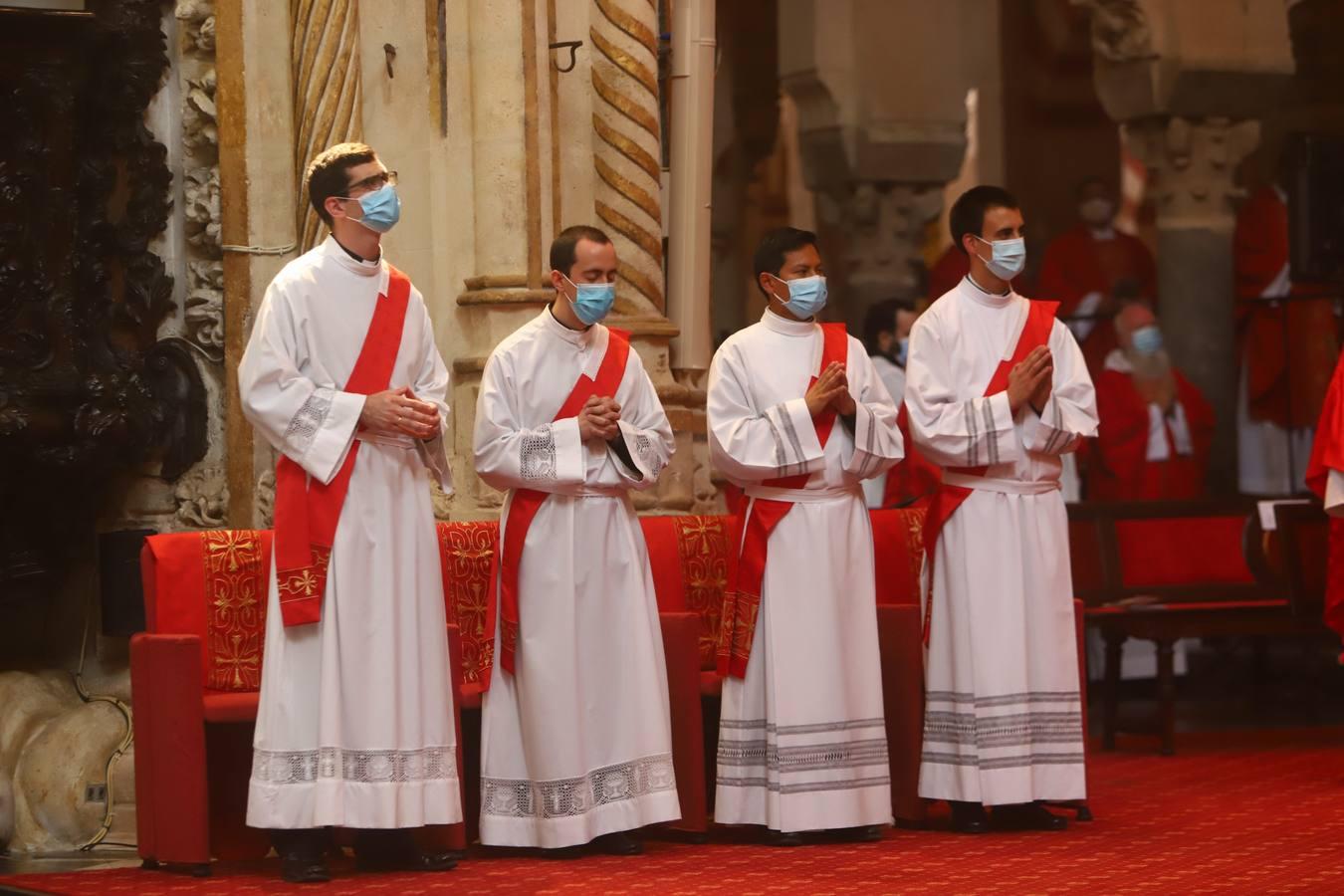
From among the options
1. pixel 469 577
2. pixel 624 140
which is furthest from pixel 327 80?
pixel 469 577

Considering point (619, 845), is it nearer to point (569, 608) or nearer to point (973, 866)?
point (569, 608)

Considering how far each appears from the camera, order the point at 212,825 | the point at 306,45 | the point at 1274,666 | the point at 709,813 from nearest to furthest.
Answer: the point at 212,825 → the point at 709,813 → the point at 306,45 → the point at 1274,666

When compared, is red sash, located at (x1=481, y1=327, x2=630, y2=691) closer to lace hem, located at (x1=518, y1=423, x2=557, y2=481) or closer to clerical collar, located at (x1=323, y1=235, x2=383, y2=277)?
lace hem, located at (x1=518, y1=423, x2=557, y2=481)

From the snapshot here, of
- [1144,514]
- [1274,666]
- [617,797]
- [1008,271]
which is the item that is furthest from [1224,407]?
[617,797]

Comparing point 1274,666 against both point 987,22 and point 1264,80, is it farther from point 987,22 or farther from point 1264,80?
point 987,22

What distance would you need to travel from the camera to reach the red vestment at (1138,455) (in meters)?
13.3

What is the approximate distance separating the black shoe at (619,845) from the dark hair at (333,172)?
200 cm

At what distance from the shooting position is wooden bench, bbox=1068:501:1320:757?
9.59 meters

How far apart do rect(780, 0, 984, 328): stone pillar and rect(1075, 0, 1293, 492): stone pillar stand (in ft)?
3.51

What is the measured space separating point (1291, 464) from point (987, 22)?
3.84 meters

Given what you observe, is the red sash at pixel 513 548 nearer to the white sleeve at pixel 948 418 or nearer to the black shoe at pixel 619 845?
the black shoe at pixel 619 845

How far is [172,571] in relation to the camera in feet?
22.6

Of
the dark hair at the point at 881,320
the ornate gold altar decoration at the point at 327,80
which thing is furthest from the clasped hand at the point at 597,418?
the dark hair at the point at 881,320

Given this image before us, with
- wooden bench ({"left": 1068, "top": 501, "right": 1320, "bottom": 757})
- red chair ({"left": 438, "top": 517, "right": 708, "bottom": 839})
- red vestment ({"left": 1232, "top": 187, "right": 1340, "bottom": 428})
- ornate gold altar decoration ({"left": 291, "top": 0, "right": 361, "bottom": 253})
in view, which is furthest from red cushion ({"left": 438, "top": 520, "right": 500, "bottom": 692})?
red vestment ({"left": 1232, "top": 187, "right": 1340, "bottom": 428})
